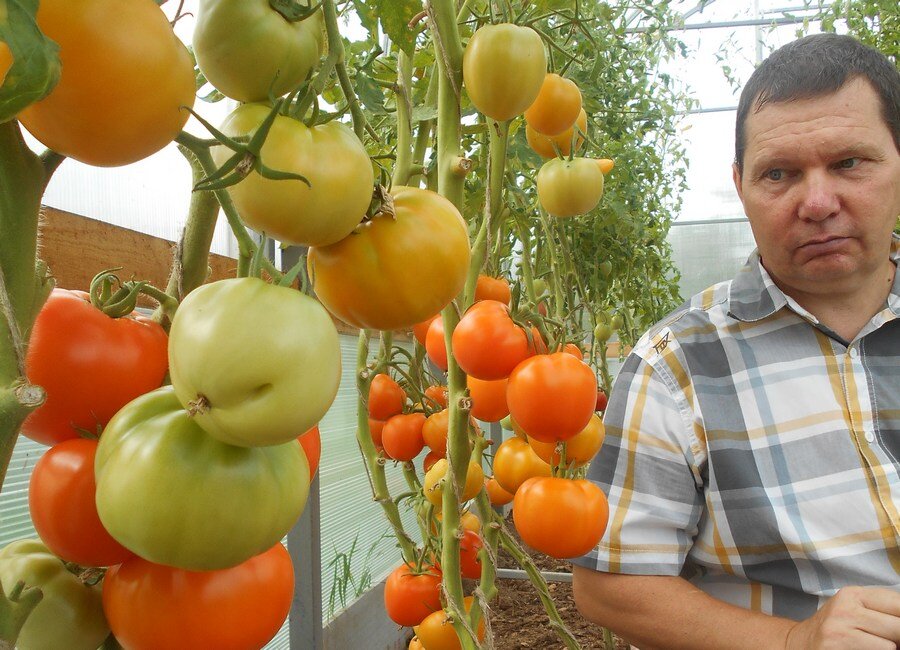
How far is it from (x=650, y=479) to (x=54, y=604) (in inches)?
34.3

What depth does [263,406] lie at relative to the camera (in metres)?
0.23

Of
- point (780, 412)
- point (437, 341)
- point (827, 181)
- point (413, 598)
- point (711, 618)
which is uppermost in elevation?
point (827, 181)

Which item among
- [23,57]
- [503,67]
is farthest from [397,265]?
[503,67]

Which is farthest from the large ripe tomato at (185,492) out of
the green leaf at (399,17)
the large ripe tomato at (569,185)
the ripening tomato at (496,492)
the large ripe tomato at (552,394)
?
the ripening tomato at (496,492)

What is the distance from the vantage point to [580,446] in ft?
3.19

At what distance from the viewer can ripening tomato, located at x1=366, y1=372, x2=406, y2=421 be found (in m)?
1.35

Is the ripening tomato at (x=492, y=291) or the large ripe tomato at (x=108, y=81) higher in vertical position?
the large ripe tomato at (x=108, y=81)

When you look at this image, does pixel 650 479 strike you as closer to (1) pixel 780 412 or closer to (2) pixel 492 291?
(1) pixel 780 412

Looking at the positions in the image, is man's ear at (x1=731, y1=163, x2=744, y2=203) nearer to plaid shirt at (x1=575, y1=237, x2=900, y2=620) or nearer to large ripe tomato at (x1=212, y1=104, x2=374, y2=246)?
plaid shirt at (x1=575, y1=237, x2=900, y2=620)

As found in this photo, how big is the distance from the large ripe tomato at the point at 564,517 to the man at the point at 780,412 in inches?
4.9

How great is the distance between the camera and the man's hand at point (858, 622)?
779 millimetres

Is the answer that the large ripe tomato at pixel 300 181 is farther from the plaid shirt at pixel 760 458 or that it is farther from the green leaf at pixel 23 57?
the plaid shirt at pixel 760 458

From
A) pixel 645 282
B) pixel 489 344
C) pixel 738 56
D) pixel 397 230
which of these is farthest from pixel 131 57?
pixel 738 56

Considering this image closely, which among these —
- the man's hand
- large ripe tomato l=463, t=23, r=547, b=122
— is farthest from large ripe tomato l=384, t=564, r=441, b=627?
large ripe tomato l=463, t=23, r=547, b=122
